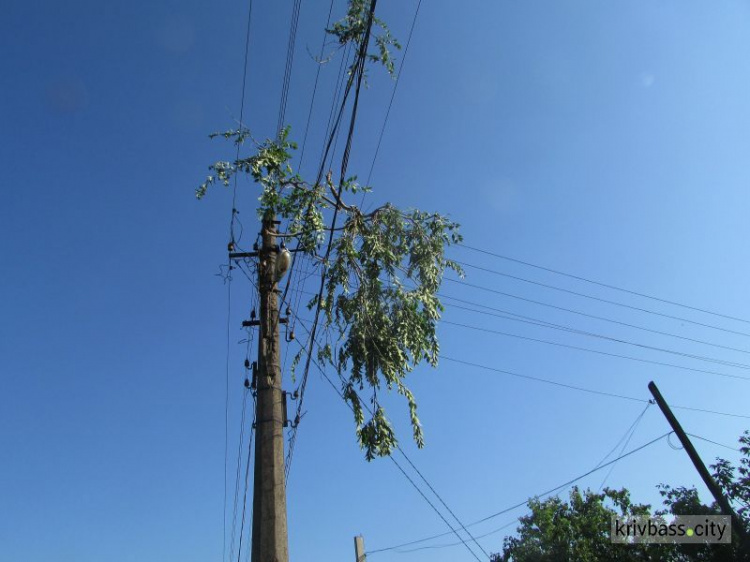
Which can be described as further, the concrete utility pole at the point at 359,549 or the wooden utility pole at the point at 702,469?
the concrete utility pole at the point at 359,549

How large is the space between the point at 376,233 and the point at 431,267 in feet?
3.60

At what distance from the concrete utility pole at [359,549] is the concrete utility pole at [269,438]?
10.9 meters

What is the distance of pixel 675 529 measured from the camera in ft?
65.0

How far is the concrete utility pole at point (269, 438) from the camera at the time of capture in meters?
6.64

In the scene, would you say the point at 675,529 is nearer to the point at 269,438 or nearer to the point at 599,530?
the point at 599,530

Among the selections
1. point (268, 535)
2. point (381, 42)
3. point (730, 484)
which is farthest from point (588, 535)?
point (381, 42)

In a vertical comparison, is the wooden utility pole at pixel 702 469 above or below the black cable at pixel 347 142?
below

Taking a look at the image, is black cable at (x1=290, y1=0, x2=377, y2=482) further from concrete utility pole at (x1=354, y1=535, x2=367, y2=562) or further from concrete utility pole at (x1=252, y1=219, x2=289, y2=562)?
concrete utility pole at (x1=354, y1=535, x2=367, y2=562)

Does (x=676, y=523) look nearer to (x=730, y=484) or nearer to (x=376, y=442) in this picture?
(x=730, y=484)

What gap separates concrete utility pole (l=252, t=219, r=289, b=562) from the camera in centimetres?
664

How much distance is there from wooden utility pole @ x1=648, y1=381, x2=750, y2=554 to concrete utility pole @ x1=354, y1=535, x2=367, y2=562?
31.7 feet

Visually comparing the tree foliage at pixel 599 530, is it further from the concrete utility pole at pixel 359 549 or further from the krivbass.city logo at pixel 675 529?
the concrete utility pole at pixel 359 549

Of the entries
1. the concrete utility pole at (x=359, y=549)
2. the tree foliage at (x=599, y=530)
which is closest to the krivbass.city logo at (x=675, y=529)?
the tree foliage at (x=599, y=530)

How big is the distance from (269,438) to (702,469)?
9646 mm
